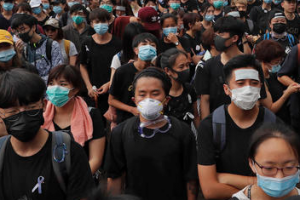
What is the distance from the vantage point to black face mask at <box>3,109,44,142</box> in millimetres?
2465

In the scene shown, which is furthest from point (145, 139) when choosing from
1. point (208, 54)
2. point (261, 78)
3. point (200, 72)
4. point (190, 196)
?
point (208, 54)

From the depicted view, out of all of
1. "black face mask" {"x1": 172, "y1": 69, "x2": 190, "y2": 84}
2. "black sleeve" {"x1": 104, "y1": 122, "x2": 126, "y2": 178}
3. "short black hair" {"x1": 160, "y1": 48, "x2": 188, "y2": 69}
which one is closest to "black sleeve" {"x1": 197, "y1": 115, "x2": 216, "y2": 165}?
"black sleeve" {"x1": 104, "y1": 122, "x2": 126, "y2": 178}

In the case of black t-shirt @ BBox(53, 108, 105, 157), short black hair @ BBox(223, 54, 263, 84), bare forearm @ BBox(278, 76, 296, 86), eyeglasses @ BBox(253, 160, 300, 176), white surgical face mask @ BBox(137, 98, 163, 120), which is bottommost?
black t-shirt @ BBox(53, 108, 105, 157)

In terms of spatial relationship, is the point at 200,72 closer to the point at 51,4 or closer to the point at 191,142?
the point at 191,142

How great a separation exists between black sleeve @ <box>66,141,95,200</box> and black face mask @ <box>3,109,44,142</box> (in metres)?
0.25

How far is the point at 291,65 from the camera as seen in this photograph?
4875 mm

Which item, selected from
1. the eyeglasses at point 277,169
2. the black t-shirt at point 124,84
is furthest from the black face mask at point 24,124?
the black t-shirt at point 124,84

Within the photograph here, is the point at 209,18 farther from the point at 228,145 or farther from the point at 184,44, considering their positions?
the point at 228,145

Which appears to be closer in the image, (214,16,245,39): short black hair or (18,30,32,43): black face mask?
(214,16,245,39): short black hair

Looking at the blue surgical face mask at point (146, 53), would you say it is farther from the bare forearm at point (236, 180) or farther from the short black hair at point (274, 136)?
the short black hair at point (274, 136)

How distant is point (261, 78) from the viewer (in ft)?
11.5

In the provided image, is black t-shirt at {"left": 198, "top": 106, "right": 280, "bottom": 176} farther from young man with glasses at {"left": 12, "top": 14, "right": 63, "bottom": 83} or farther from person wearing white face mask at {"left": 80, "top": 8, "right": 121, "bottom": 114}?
young man with glasses at {"left": 12, "top": 14, "right": 63, "bottom": 83}

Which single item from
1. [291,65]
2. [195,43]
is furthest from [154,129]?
[195,43]

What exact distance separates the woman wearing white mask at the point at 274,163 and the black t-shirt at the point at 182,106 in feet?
5.79
